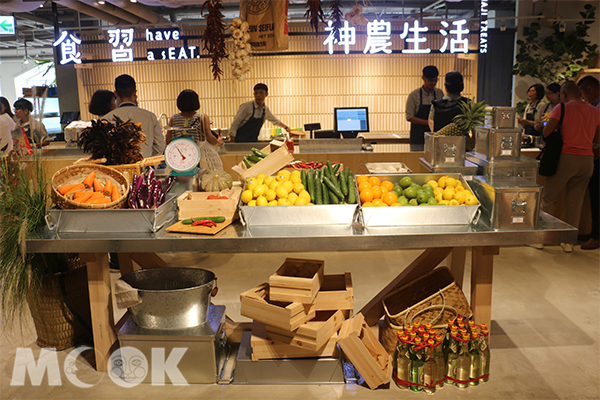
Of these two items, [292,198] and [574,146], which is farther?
[574,146]

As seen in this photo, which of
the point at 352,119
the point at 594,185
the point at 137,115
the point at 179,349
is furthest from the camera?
the point at 352,119

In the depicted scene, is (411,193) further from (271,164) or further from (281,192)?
(271,164)

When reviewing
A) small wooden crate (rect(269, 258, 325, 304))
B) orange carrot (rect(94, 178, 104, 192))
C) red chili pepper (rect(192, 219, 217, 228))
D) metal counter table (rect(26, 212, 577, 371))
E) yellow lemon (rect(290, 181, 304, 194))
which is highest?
orange carrot (rect(94, 178, 104, 192))

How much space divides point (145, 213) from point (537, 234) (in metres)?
2.11

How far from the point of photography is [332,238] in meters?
2.51

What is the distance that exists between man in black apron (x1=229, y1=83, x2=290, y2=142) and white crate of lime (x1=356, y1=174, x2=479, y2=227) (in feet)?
12.3

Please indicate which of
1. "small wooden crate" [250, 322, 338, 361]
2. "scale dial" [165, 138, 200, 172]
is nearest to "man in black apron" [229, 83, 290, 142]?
"scale dial" [165, 138, 200, 172]

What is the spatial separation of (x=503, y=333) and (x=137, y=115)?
11.3ft

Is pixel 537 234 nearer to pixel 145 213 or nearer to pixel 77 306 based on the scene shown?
pixel 145 213

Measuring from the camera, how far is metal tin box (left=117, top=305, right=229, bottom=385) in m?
2.69

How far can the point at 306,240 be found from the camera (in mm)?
2516

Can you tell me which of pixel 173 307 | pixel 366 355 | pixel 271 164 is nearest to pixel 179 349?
pixel 173 307

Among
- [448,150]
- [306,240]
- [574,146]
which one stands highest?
[448,150]

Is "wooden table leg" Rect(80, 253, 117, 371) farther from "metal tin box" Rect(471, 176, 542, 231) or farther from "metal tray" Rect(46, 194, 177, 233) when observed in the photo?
"metal tin box" Rect(471, 176, 542, 231)
